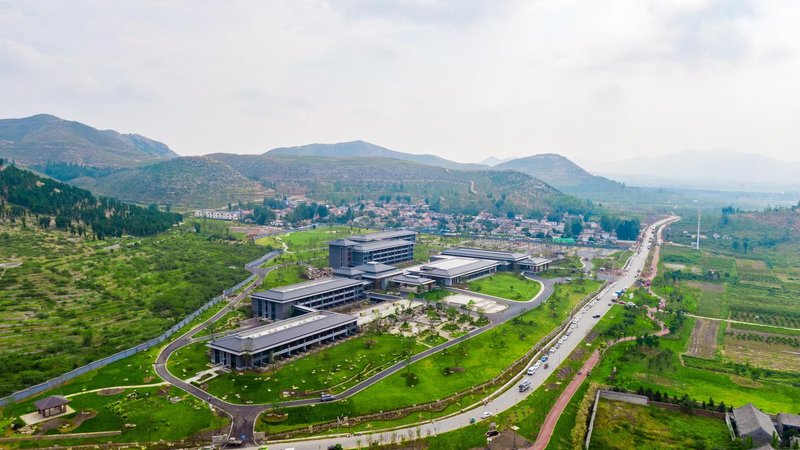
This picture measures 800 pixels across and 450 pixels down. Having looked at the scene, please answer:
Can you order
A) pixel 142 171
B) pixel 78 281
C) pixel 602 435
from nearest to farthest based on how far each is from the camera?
pixel 602 435, pixel 78 281, pixel 142 171

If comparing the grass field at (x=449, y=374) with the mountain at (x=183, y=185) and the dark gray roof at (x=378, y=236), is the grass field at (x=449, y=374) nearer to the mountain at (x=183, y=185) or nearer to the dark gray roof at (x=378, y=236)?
the dark gray roof at (x=378, y=236)

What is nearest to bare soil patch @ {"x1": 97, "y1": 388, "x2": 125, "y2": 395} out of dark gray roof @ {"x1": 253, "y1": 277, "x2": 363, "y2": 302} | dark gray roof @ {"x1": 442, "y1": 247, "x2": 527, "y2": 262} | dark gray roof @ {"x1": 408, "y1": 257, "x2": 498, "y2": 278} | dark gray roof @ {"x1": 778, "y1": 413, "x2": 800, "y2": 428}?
dark gray roof @ {"x1": 253, "y1": 277, "x2": 363, "y2": 302}

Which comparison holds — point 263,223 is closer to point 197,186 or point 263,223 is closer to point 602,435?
point 197,186

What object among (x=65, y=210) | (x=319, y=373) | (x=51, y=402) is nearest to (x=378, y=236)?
(x=65, y=210)

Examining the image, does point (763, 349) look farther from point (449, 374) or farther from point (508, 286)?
point (449, 374)

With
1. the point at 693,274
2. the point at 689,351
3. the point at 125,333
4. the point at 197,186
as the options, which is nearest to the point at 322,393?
the point at 125,333

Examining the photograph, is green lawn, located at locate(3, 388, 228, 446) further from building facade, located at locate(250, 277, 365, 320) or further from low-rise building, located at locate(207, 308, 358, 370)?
building facade, located at locate(250, 277, 365, 320)
